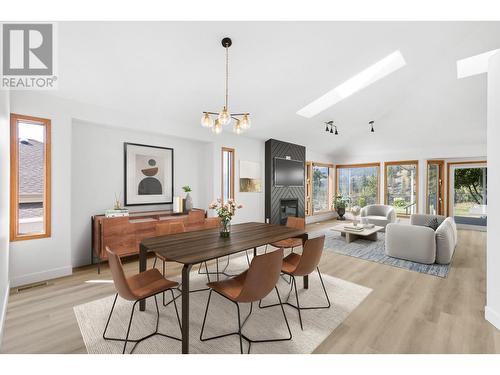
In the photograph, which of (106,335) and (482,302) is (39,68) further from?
(482,302)

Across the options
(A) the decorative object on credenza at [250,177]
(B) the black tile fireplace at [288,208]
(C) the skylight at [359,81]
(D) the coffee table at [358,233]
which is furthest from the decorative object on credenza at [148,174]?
(D) the coffee table at [358,233]

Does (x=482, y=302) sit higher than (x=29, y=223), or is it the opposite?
(x=29, y=223)

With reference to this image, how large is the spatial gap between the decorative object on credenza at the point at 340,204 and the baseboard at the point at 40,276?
25.0 feet

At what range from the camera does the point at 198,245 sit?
7.21 feet

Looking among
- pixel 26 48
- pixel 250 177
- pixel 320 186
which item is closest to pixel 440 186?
pixel 320 186

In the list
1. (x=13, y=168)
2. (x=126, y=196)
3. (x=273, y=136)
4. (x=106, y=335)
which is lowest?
(x=106, y=335)

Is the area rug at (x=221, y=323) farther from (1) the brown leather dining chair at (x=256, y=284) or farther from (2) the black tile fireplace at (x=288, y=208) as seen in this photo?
(2) the black tile fireplace at (x=288, y=208)

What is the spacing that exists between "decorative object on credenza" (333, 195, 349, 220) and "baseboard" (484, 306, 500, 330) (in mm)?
6128

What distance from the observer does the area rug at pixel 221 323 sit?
5.84 ft

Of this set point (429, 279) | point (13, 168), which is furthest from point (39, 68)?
point (429, 279)

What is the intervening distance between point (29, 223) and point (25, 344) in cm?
171

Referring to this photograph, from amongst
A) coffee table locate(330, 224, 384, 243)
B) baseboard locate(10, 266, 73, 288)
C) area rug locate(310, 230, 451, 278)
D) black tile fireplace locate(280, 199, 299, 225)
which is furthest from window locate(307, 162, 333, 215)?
baseboard locate(10, 266, 73, 288)

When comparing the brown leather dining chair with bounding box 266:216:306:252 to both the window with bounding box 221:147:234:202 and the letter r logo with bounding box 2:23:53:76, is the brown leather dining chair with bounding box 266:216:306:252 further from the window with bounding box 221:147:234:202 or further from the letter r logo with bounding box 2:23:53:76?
the letter r logo with bounding box 2:23:53:76
